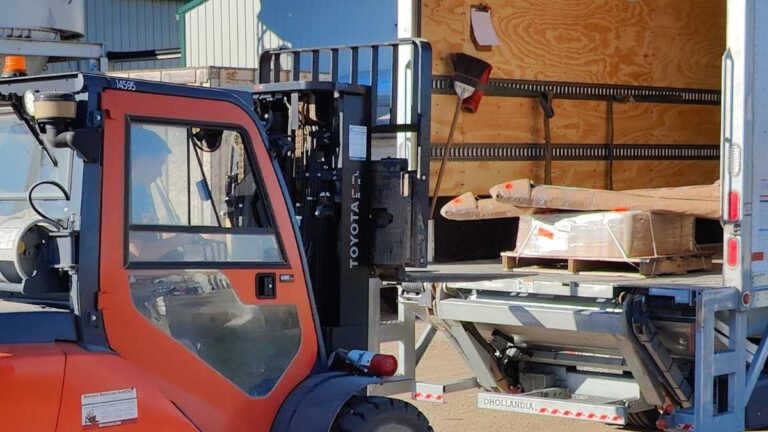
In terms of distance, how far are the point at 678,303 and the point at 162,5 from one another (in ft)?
61.0

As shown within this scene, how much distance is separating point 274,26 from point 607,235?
11.5 meters

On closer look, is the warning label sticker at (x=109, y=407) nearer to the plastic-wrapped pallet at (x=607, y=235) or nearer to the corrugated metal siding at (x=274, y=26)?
the plastic-wrapped pallet at (x=607, y=235)

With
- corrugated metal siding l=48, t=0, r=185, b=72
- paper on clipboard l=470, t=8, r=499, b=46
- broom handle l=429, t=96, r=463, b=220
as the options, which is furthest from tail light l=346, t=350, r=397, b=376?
corrugated metal siding l=48, t=0, r=185, b=72

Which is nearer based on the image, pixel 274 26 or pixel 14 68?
pixel 14 68

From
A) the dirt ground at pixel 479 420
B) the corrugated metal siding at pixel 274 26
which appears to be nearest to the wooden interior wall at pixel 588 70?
the dirt ground at pixel 479 420

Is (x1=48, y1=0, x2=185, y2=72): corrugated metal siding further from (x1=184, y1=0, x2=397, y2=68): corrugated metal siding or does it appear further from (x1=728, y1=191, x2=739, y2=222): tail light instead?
(x1=728, y1=191, x2=739, y2=222): tail light

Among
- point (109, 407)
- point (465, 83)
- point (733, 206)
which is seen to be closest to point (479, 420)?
point (465, 83)

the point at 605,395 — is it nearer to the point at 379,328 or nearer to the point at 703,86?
the point at 379,328

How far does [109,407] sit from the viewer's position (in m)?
4.22

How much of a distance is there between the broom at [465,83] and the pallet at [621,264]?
2.48 ft

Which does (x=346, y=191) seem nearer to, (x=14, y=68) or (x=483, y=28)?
(x=14, y=68)

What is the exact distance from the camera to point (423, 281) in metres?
6.75

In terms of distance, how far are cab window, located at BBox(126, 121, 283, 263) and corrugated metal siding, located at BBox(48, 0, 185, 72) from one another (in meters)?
17.0

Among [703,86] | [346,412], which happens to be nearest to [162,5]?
[703,86]
